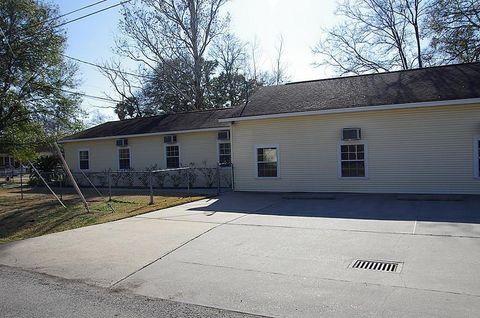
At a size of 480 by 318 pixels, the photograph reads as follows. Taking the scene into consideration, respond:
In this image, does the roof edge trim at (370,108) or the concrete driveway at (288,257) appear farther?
the roof edge trim at (370,108)

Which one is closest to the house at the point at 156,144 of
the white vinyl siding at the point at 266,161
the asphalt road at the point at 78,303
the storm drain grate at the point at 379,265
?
the white vinyl siding at the point at 266,161

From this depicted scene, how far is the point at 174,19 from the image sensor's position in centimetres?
3291

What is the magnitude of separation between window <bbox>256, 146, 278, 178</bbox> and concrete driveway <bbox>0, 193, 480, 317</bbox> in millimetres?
5082

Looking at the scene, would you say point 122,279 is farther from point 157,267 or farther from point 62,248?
point 62,248

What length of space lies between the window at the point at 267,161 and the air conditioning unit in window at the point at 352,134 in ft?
9.64

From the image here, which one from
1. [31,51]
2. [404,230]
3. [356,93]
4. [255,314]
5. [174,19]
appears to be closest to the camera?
[255,314]

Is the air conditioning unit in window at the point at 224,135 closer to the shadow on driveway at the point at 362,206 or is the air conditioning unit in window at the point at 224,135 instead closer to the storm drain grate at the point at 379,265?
the shadow on driveway at the point at 362,206

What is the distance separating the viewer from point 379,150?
14.1 m

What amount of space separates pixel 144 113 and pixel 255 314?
135ft

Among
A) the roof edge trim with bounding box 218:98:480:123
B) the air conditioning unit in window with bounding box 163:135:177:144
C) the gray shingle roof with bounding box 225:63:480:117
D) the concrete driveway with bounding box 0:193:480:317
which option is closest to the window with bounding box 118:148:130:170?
the air conditioning unit in window with bounding box 163:135:177:144

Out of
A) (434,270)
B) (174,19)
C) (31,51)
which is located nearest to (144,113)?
(174,19)

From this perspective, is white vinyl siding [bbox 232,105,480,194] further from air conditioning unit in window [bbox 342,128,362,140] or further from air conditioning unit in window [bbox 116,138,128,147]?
air conditioning unit in window [bbox 116,138,128,147]

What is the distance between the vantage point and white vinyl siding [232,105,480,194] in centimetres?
1297

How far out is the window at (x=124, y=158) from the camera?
76.1ft
